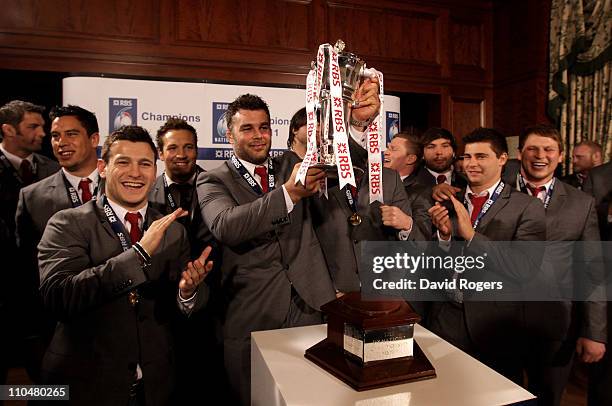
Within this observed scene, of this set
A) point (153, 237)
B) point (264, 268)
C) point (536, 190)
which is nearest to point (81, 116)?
point (153, 237)

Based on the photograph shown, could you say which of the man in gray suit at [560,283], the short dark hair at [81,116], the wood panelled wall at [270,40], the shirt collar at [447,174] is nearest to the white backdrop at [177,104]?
the wood panelled wall at [270,40]

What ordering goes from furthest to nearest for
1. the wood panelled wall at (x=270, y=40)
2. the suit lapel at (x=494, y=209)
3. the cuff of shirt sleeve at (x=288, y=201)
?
the wood panelled wall at (x=270, y=40) < the suit lapel at (x=494, y=209) < the cuff of shirt sleeve at (x=288, y=201)

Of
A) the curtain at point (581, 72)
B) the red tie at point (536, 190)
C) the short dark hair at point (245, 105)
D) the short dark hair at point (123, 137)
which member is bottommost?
the red tie at point (536, 190)

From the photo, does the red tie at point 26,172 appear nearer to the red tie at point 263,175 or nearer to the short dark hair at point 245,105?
the short dark hair at point 245,105

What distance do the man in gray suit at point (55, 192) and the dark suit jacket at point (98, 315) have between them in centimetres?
67

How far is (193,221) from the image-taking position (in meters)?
2.22

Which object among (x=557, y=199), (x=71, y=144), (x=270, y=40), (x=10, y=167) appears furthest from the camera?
(x=270, y=40)

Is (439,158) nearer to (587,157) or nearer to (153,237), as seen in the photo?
(587,157)

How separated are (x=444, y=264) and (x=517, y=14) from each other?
11.8 feet

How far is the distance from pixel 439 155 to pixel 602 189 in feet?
3.06

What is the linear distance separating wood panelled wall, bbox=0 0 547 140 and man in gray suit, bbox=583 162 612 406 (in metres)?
2.29

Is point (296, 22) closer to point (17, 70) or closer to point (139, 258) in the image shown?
point (17, 70)

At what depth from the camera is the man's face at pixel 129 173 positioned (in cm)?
147

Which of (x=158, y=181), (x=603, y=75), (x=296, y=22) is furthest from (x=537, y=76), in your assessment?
(x=158, y=181)
